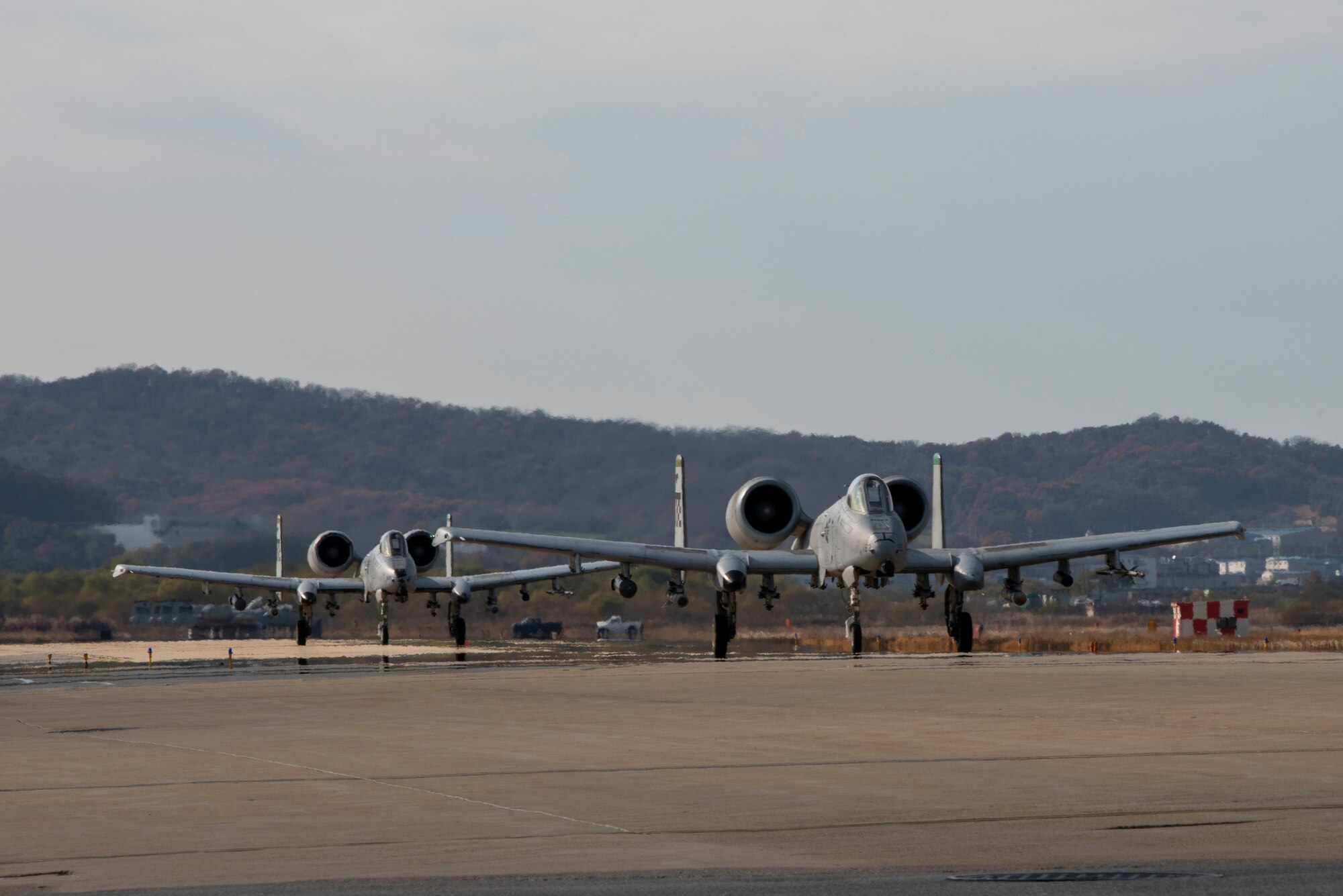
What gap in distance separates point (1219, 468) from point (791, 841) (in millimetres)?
180493

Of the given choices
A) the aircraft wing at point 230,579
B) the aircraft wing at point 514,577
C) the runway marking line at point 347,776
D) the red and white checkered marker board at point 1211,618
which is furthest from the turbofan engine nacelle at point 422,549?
the runway marking line at point 347,776

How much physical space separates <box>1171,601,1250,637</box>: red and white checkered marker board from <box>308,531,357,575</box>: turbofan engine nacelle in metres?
34.3

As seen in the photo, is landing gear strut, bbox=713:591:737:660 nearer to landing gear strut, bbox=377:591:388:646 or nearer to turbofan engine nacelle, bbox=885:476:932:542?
turbofan engine nacelle, bbox=885:476:932:542

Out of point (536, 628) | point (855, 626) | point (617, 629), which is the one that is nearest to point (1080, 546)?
point (855, 626)

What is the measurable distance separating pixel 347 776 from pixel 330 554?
56.4 metres

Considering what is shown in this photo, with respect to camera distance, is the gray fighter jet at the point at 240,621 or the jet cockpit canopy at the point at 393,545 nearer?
the jet cockpit canopy at the point at 393,545

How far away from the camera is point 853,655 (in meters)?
41.8

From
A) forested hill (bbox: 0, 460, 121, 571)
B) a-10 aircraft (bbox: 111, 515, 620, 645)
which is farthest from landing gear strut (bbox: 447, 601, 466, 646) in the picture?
forested hill (bbox: 0, 460, 121, 571)

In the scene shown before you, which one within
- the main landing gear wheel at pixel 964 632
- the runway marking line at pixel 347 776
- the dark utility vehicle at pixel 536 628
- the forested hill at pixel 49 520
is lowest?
the dark utility vehicle at pixel 536 628

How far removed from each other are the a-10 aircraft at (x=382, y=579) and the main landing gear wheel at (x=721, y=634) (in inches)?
601

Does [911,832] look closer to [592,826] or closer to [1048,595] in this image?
[592,826]

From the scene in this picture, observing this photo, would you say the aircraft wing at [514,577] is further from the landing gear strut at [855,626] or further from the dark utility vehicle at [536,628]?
the landing gear strut at [855,626]

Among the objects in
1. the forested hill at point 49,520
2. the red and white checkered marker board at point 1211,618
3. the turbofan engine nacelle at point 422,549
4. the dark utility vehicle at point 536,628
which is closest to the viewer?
the red and white checkered marker board at point 1211,618

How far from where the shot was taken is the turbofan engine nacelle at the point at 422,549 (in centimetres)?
6731
